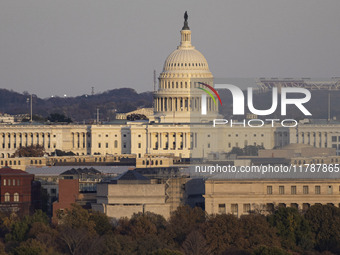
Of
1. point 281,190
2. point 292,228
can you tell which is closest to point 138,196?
point 281,190

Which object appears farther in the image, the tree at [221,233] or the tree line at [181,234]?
the tree at [221,233]

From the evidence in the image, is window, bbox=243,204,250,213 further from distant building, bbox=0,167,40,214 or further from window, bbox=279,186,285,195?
distant building, bbox=0,167,40,214

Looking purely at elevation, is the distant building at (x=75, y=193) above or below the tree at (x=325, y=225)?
above

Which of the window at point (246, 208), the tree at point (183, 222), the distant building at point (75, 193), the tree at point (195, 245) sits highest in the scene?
the distant building at point (75, 193)

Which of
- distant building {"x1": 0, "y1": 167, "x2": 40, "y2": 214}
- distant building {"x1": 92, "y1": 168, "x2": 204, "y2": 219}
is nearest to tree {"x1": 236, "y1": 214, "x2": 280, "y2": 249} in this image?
distant building {"x1": 92, "y1": 168, "x2": 204, "y2": 219}

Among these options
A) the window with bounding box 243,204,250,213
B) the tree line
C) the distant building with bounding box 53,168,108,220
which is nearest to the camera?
the tree line

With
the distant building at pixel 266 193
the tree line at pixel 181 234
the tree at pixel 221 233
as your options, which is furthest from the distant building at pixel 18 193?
the tree at pixel 221 233

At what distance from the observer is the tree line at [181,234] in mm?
107062

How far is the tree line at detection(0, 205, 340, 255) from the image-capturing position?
351 ft

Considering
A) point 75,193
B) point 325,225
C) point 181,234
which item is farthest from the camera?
point 75,193

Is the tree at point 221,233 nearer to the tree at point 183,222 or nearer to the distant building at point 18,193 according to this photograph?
the tree at point 183,222

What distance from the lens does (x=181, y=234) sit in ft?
370

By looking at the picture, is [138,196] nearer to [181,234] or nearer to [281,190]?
[281,190]

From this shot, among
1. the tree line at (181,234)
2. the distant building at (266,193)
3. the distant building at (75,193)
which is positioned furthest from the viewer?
the distant building at (75,193)
